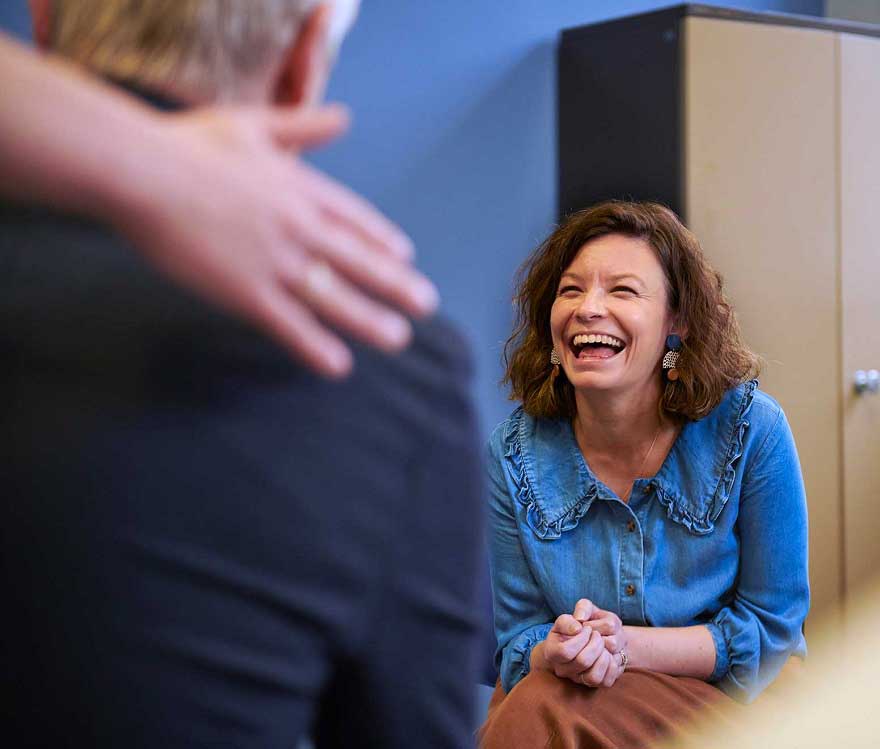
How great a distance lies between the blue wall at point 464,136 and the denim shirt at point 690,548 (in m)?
1.21

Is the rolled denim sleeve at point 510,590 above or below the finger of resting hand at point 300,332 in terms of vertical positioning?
below

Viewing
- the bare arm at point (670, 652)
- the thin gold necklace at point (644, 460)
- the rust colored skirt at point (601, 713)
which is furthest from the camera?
the thin gold necklace at point (644, 460)

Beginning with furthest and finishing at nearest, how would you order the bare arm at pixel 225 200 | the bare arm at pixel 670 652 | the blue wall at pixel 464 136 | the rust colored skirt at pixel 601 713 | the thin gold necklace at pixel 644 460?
the blue wall at pixel 464 136
the thin gold necklace at pixel 644 460
the bare arm at pixel 670 652
the rust colored skirt at pixel 601 713
the bare arm at pixel 225 200

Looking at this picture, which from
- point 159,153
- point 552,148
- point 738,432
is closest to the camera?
point 159,153

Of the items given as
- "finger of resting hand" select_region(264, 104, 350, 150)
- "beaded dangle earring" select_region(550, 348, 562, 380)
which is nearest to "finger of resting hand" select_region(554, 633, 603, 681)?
"beaded dangle earring" select_region(550, 348, 562, 380)

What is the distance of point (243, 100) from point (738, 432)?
133 cm

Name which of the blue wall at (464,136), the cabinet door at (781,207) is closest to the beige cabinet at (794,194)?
the cabinet door at (781,207)

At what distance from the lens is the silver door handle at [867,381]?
10.7 ft

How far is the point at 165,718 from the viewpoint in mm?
488

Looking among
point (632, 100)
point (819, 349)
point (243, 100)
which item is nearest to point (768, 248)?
point (819, 349)

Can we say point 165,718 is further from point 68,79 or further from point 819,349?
point 819,349

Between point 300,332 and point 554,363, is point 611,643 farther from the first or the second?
point 300,332

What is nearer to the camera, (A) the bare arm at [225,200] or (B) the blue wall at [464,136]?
(A) the bare arm at [225,200]

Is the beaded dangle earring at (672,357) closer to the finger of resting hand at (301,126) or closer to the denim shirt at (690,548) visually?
the denim shirt at (690,548)
